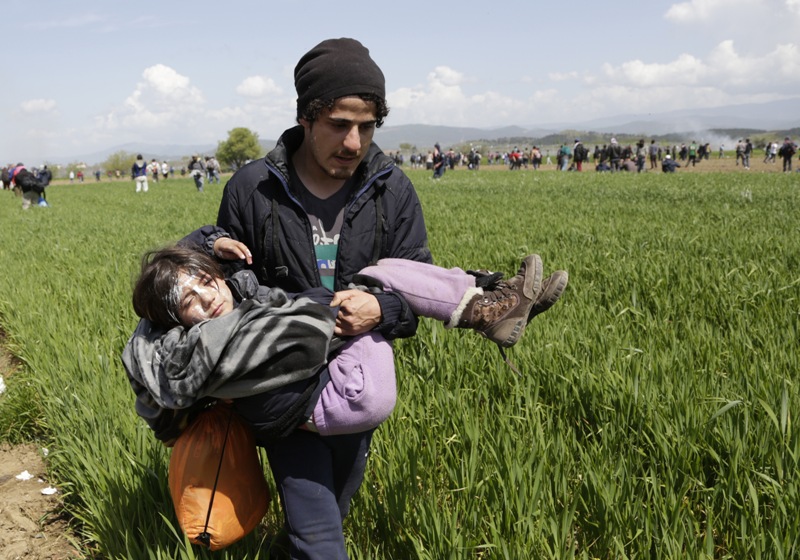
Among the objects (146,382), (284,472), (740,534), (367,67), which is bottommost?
(740,534)

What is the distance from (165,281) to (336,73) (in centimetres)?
76

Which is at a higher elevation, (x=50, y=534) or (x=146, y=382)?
(x=146, y=382)

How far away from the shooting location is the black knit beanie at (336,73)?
1.84 meters

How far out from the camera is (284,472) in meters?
1.73

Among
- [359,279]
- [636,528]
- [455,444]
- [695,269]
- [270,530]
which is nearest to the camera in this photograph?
[359,279]

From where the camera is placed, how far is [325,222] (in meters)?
2.06

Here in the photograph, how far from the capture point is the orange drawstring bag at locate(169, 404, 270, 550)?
67.6 inches

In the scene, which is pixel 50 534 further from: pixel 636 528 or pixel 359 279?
pixel 636 528

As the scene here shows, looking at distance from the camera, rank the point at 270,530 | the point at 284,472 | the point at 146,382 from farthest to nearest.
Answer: the point at 270,530, the point at 284,472, the point at 146,382

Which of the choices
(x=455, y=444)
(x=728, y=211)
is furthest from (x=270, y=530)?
(x=728, y=211)

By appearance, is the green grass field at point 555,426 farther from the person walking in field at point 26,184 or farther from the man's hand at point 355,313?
the person walking in field at point 26,184

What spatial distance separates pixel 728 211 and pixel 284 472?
10212mm

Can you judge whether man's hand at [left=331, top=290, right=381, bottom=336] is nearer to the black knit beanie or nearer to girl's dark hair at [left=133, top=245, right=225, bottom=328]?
girl's dark hair at [left=133, top=245, right=225, bottom=328]

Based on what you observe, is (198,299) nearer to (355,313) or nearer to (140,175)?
(355,313)
